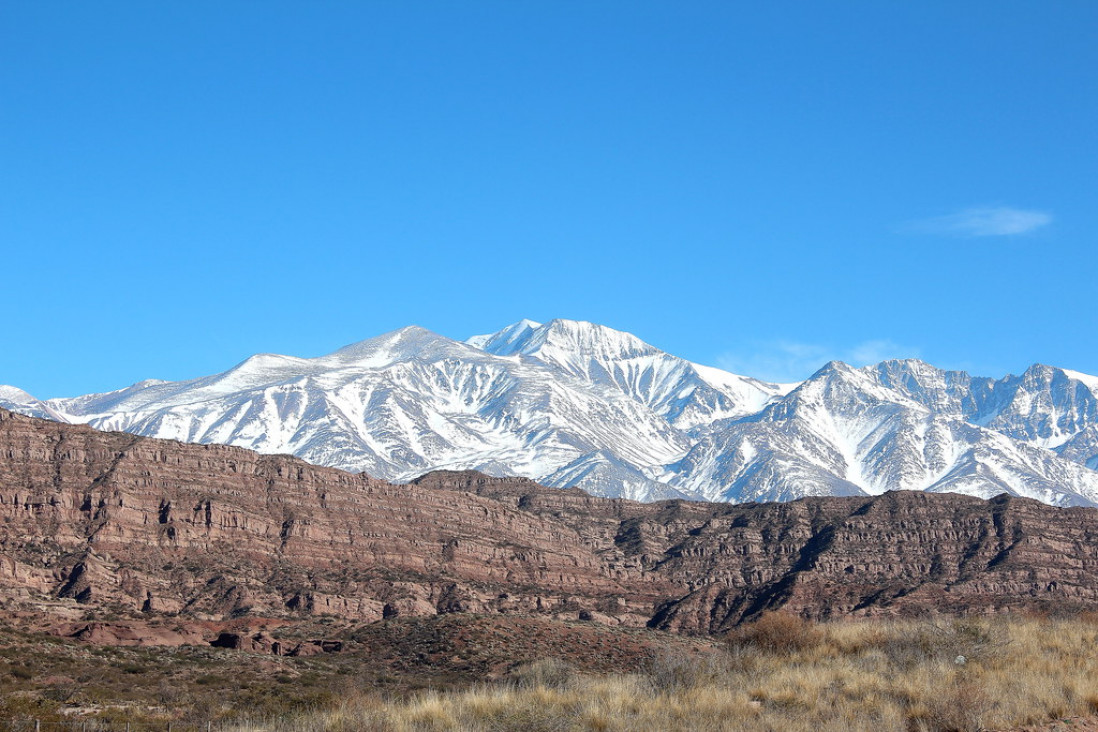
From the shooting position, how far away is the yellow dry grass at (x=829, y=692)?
959 inches

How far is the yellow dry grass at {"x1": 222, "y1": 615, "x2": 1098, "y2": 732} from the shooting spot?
2436 centimetres

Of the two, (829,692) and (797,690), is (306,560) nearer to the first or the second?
(797,690)

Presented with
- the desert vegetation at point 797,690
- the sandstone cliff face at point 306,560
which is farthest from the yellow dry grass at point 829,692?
the sandstone cliff face at point 306,560

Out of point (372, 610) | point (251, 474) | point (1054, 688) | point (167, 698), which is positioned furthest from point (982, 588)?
point (1054, 688)

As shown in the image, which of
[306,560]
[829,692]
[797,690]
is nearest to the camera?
[829,692]

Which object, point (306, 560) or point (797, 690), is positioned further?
point (306, 560)

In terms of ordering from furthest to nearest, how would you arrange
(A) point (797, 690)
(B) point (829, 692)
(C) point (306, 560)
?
1. (C) point (306, 560)
2. (A) point (797, 690)
3. (B) point (829, 692)

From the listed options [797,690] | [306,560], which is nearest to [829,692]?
[797,690]

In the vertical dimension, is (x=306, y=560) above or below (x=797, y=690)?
above

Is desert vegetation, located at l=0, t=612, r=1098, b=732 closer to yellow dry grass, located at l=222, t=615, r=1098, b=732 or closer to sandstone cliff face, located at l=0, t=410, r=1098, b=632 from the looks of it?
yellow dry grass, located at l=222, t=615, r=1098, b=732

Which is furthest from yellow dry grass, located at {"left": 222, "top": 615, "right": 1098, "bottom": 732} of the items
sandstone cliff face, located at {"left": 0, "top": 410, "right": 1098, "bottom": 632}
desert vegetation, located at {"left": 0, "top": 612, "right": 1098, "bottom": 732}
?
sandstone cliff face, located at {"left": 0, "top": 410, "right": 1098, "bottom": 632}

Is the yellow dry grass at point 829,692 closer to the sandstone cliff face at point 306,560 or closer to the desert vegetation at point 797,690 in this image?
the desert vegetation at point 797,690

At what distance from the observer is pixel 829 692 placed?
87.4ft

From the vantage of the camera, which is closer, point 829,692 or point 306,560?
point 829,692
